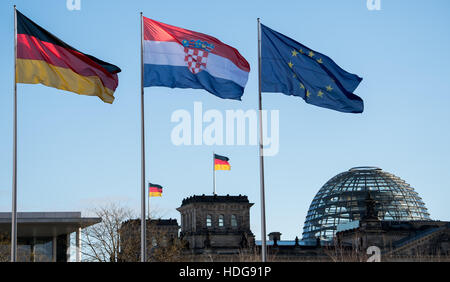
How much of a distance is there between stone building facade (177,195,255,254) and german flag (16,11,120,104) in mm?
106258

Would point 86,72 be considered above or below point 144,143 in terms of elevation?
above

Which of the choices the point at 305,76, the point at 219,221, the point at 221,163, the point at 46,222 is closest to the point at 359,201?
the point at 219,221

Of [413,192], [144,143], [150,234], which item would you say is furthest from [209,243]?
[144,143]

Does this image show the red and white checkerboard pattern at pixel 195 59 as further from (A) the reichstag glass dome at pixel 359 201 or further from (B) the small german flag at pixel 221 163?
(A) the reichstag glass dome at pixel 359 201

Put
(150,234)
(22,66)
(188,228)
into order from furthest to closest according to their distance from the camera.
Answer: (188,228) < (150,234) < (22,66)

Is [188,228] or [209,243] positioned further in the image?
[188,228]

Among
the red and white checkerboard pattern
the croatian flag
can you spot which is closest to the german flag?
the croatian flag

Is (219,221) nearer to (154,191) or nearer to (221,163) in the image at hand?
(221,163)

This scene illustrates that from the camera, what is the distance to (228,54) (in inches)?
1430

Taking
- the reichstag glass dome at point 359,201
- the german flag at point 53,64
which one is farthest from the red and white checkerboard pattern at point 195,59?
the reichstag glass dome at point 359,201

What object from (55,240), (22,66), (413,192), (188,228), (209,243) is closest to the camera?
(22,66)

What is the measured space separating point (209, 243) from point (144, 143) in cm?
10165
